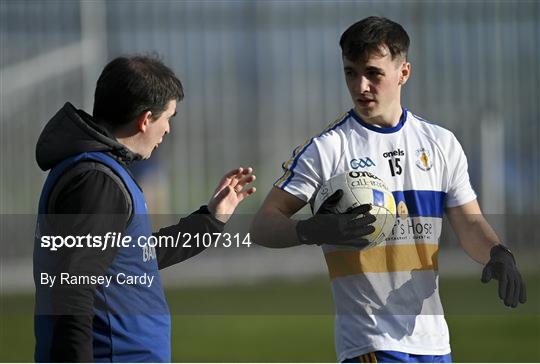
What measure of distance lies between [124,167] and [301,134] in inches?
391

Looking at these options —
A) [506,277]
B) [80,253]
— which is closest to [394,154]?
[506,277]

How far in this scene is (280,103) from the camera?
12.9m

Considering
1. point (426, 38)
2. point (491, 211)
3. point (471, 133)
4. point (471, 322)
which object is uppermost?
point (426, 38)

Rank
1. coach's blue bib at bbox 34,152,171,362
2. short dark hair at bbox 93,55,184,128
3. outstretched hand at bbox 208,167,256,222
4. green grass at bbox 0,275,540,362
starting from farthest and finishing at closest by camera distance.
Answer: green grass at bbox 0,275,540,362 < outstretched hand at bbox 208,167,256,222 < short dark hair at bbox 93,55,184,128 < coach's blue bib at bbox 34,152,171,362

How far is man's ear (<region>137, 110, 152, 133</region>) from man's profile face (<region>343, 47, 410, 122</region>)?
2.94 feet

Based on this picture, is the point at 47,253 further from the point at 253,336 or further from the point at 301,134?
the point at 301,134

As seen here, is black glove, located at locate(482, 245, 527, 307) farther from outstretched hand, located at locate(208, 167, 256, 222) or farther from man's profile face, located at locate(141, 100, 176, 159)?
man's profile face, located at locate(141, 100, 176, 159)

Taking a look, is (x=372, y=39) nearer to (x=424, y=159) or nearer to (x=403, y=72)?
(x=403, y=72)

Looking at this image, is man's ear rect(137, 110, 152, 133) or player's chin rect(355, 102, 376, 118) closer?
man's ear rect(137, 110, 152, 133)

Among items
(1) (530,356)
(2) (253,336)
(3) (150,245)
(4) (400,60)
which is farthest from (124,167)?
(2) (253,336)

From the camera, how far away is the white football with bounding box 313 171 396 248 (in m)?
3.67

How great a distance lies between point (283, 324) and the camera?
10180mm

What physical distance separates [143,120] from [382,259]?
41.9 inches

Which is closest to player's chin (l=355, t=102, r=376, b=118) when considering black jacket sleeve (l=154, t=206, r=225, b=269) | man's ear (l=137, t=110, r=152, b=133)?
black jacket sleeve (l=154, t=206, r=225, b=269)
